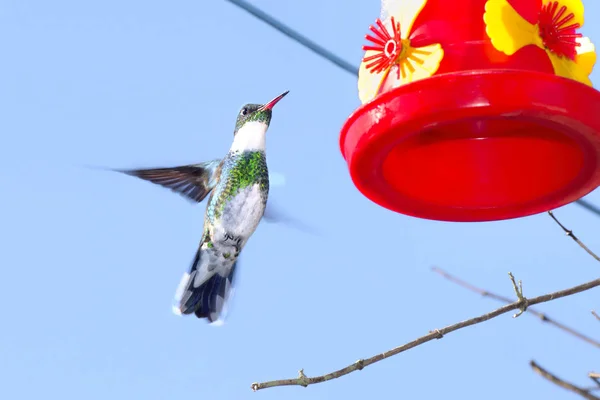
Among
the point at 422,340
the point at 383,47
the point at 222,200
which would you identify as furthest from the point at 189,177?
the point at 422,340

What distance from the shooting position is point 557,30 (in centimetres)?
349

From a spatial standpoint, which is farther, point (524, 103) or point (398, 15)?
point (398, 15)

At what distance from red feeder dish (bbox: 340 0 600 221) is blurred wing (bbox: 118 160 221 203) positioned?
204 cm

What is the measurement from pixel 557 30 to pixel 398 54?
0.59 metres

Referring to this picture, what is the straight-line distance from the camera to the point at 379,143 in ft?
10.9

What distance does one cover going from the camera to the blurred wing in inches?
219

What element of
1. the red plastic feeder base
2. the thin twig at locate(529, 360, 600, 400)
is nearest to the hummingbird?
the red plastic feeder base

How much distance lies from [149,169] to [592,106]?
9.70 ft

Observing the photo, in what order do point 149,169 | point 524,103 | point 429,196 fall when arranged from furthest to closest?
point 149,169 → point 429,196 → point 524,103

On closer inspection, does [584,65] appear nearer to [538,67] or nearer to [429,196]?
[538,67]

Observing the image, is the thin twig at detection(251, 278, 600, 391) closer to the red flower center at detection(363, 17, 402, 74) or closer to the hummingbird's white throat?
the red flower center at detection(363, 17, 402, 74)

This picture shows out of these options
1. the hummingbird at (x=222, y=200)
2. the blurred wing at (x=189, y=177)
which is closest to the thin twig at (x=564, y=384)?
the hummingbird at (x=222, y=200)

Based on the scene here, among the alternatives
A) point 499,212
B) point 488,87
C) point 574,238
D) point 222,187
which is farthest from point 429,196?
point 222,187

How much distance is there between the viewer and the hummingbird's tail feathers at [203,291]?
5.81 metres
